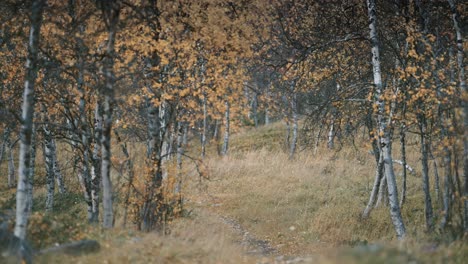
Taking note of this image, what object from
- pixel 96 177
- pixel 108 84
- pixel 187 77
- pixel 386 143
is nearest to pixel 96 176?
pixel 96 177

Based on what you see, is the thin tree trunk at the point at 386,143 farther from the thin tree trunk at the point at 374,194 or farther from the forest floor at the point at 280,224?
the thin tree trunk at the point at 374,194

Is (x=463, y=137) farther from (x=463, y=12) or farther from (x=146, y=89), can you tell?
(x=146, y=89)

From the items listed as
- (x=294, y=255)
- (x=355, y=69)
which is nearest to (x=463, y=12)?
(x=355, y=69)

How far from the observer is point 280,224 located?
15.5 metres

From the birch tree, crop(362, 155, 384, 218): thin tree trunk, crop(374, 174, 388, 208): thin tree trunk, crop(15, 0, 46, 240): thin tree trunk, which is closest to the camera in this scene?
crop(15, 0, 46, 240): thin tree trunk

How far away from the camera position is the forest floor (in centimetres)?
829

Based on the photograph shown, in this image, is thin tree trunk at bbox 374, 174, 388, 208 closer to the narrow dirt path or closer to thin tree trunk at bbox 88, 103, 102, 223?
the narrow dirt path

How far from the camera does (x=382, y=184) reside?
1609 centimetres

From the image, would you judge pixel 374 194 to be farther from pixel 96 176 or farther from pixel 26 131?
pixel 26 131

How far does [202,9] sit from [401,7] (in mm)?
5991

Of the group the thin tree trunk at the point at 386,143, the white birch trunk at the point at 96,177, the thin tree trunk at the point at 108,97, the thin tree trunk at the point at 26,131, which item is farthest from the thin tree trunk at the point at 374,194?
the thin tree trunk at the point at 26,131

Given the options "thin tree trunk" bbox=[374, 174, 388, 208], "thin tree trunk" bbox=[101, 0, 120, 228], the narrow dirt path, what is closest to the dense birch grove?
"thin tree trunk" bbox=[101, 0, 120, 228]

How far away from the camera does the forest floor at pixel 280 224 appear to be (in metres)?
8.29

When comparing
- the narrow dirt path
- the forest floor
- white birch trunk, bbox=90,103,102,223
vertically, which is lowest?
the narrow dirt path
